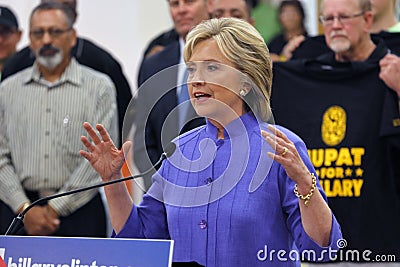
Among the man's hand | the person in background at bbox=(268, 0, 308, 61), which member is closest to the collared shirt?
the man's hand

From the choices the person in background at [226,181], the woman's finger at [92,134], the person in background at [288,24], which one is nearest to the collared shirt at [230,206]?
the person in background at [226,181]

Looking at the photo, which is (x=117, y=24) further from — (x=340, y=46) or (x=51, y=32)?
(x=340, y=46)

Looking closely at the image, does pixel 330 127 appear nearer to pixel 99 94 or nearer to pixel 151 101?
pixel 99 94

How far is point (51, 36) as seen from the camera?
16.8 ft

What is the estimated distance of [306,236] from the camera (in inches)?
96.8

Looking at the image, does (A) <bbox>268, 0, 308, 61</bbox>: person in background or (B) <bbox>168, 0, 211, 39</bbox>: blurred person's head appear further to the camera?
(A) <bbox>268, 0, 308, 61</bbox>: person in background

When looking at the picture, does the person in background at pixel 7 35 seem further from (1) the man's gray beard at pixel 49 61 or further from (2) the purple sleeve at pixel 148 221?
(2) the purple sleeve at pixel 148 221

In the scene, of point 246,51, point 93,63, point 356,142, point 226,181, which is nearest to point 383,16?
point 356,142

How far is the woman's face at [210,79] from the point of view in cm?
260

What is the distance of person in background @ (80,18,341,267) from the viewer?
2535 mm

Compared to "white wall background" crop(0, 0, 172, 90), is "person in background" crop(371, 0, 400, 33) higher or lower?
lower

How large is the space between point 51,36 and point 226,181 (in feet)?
9.05

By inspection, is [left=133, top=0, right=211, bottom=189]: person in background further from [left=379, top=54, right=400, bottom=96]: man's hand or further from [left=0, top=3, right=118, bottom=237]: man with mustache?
[left=379, top=54, right=400, bottom=96]: man's hand

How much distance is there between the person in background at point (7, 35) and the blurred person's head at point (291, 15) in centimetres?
176
